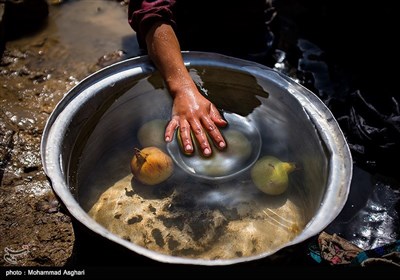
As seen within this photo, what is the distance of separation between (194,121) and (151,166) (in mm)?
358

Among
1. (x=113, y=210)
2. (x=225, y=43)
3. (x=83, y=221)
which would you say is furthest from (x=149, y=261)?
(x=225, y=43)

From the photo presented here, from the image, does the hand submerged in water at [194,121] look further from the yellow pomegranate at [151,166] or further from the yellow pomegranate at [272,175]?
the yellow pomegranate at [272,175]

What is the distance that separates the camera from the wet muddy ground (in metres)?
2.29

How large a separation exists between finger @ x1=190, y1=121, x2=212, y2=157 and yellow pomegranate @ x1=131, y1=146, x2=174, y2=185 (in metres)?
0.23

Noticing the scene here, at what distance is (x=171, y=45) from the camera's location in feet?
7.75

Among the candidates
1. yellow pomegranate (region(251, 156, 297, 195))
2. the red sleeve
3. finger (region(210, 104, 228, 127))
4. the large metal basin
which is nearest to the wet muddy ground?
the large metal basin

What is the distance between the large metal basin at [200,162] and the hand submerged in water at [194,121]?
0.16 m

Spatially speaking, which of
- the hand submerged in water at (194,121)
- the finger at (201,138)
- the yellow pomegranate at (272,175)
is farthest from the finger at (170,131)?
the yellow pomegranate at (272,175)

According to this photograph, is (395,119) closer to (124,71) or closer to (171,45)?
(171,45)

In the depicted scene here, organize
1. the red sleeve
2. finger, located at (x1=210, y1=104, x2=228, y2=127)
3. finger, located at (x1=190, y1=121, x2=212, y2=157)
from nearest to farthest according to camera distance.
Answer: finger, located at (x1=190, y1=121, x2=212, y2=157) → finger, located at (x1=210, y1=104, x2=228, y2=127) → the red sleeve

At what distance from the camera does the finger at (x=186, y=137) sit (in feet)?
7.33

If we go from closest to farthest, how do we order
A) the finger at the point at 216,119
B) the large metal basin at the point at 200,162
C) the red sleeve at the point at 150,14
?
1. the large metal basin at the point at 200,162
2. the finger at the point at 216,119
3. the red sleeve at the point at 150,14

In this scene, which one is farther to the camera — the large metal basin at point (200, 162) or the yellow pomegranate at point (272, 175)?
the yellow pomegranate at point (272, 175)

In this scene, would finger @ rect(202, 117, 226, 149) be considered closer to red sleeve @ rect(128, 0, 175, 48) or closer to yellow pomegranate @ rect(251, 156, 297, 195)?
yellow pomegranate @ rect(251, 156, 297, 195)
